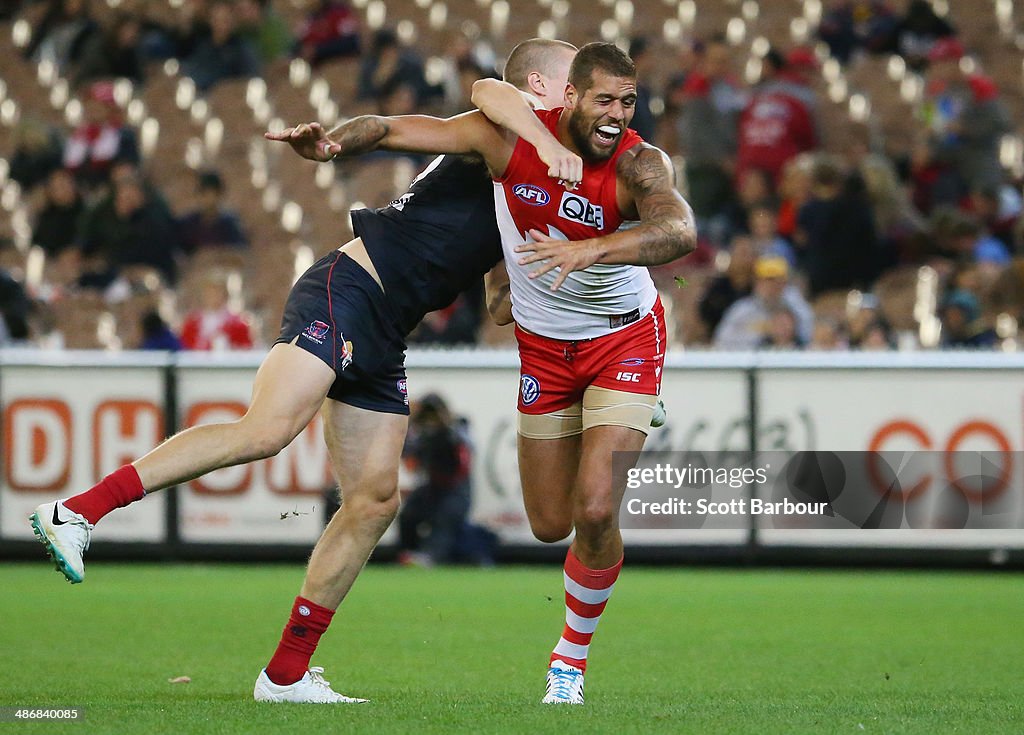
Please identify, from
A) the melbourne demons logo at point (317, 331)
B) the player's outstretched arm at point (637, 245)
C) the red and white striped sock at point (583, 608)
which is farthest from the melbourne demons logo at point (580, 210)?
the red and white striped sock at point (583, 608)

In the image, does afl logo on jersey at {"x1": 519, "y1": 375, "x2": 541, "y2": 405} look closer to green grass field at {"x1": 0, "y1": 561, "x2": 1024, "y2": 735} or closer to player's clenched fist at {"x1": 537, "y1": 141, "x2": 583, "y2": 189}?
player's clenched fist at {"x1": 537, "y1": 141, "x2": 583, "y2": 189}

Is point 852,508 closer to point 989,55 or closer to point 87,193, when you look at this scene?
point 989,55

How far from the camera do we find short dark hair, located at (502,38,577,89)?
6727 mm

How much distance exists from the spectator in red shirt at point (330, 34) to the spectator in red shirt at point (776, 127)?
5.43m

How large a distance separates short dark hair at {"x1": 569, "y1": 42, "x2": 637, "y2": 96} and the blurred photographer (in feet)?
21.8

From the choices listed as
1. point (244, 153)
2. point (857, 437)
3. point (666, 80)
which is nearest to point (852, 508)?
point (857, 437)

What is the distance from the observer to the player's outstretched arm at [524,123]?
578 centimetres

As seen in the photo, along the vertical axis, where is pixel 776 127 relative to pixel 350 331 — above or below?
above

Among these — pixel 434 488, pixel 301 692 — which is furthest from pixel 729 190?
pixel 301 692

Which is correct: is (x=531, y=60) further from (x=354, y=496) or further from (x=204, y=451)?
(x=204, y=451)

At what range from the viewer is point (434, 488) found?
493 inches

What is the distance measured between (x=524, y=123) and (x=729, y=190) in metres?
9.82

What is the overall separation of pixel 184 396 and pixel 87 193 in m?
5.65

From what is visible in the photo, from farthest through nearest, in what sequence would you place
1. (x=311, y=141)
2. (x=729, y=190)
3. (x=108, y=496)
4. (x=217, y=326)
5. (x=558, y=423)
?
(x=729, y=190) → (x=217, y=326) → (x=558, y=423) → (x=311, y=141) → (x=108, y=496)
